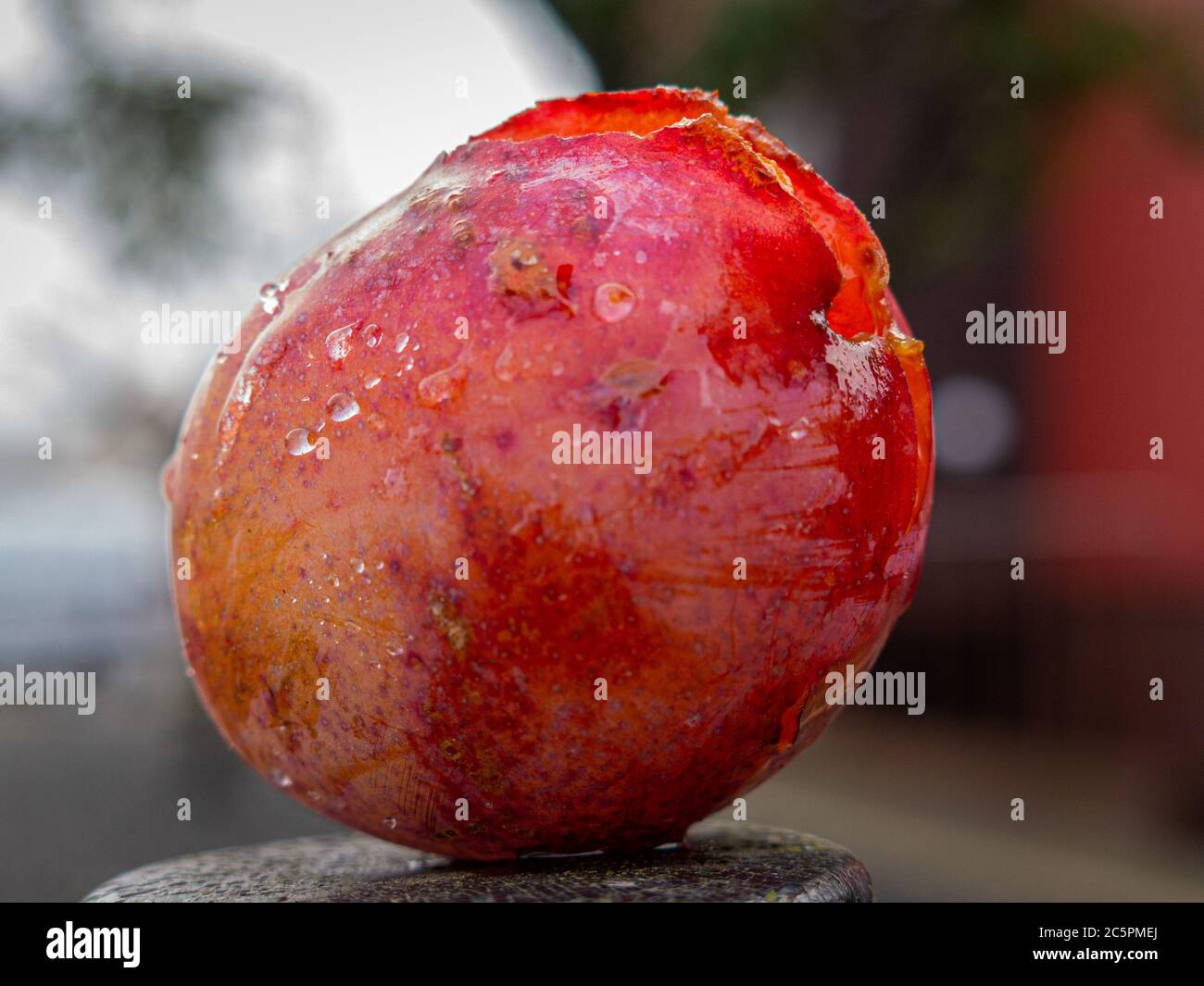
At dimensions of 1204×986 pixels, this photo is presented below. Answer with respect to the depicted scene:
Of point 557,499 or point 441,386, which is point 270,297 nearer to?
point 441,386

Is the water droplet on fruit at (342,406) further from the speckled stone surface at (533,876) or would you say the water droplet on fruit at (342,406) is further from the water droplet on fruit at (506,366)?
the speckled stone surface at (533,876)

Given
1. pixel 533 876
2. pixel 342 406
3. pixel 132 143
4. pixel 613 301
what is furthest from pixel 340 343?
pixel 132 143

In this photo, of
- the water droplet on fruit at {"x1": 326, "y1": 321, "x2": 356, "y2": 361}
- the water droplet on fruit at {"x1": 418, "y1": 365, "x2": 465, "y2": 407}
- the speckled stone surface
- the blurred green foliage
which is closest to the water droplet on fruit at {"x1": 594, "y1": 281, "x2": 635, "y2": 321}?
the water droplet on fruit at {"x1": 418, "y1": 365, "x2": 465, "y2": 407}

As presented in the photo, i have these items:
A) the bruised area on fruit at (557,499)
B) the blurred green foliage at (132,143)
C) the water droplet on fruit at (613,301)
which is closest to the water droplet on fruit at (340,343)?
the bruised area on fruit at (557,499)

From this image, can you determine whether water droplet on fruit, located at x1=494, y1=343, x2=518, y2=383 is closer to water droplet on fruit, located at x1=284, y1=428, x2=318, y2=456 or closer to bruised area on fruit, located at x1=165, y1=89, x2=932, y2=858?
bruised area on fruit, located at x1=165, y1=89, x2=932, y2=858

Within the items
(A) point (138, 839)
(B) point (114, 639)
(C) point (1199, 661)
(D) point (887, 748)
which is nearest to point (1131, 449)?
(C) point (1199, 661)

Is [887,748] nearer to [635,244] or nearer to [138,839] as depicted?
[138,839]
